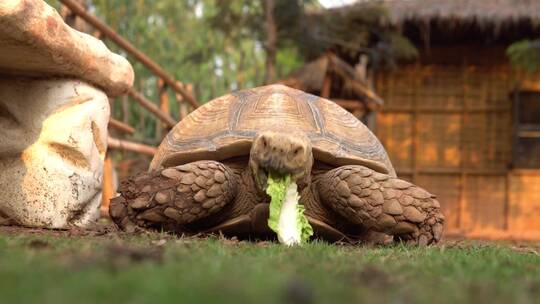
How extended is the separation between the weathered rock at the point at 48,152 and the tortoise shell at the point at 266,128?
452mm

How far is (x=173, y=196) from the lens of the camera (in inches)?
135

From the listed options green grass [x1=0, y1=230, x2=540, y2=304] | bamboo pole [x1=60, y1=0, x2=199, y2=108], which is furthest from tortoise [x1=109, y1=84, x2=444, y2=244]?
bamboo pole [x1=60, y1=0, x2=199, y2=108]

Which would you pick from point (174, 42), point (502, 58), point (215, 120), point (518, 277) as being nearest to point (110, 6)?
point (174, 42)

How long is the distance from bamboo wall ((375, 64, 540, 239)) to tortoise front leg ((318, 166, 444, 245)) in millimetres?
7018

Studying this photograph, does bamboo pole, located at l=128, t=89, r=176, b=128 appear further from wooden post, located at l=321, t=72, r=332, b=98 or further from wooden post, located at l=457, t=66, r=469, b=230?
wooden post, located at l=457, t=66, r=469, b=230

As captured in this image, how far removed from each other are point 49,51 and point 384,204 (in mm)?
1782

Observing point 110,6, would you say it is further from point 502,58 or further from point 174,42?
point 502,58

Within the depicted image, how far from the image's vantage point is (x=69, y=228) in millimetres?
3570

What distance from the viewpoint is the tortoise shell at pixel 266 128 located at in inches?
146

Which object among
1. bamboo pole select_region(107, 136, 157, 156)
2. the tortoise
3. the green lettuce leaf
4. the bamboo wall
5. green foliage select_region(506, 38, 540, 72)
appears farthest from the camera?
the bamboo wall

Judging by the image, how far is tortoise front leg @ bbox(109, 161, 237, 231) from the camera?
3420 mm

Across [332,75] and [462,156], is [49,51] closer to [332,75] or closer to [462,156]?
[332,75]

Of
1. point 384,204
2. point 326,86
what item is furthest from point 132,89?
point 326,86

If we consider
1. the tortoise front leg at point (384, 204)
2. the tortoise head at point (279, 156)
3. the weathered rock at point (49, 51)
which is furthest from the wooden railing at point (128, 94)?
the tortoise front leg at point (384, 204)
